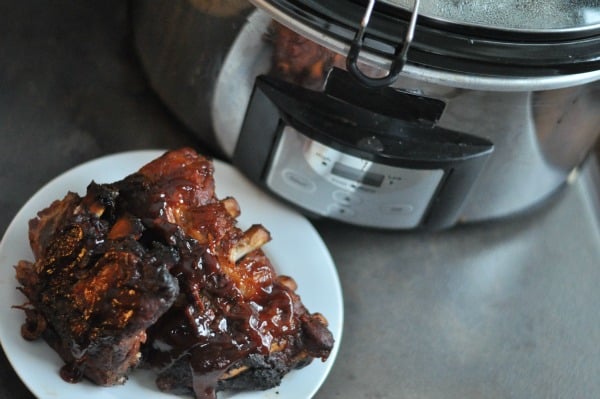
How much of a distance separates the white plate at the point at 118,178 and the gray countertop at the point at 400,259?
0.07 meters

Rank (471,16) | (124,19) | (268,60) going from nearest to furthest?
(471,16) → (268,60) → (124,19)

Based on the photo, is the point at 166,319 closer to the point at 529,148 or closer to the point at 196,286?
the point at 196,286

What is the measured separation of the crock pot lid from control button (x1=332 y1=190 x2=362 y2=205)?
0.31 meters

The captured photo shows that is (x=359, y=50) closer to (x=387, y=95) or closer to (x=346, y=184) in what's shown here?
(x=387, y=95)

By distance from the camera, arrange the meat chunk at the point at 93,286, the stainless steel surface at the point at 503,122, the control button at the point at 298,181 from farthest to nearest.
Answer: the control button at the point at 298,181
the stainless steel surface at the point at 503,122
the meat chunk at the point at 93,286

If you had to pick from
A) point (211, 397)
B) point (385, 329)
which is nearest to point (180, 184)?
point (211, 397)

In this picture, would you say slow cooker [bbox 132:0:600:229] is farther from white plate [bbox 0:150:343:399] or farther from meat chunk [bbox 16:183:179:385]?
meat chunk [bbox 16:183:179:385]

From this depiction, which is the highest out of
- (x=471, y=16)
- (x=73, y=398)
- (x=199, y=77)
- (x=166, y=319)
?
(x=471, y=16)

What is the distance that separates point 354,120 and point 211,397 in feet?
1.28

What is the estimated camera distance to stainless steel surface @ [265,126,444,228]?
105cm

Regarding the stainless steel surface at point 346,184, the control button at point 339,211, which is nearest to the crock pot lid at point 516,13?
the stainless steel surface at point 346,184

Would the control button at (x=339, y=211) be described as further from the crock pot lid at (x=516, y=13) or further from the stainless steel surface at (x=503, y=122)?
the crock pot lid at (x=516, y=13)

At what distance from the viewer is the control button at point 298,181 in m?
1.11

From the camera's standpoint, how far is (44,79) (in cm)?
125
